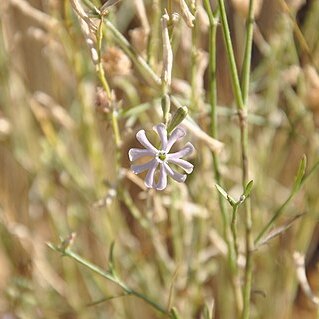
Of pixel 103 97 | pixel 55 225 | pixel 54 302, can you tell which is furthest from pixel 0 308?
pixel 103 97

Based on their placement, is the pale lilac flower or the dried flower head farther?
the dried flower head

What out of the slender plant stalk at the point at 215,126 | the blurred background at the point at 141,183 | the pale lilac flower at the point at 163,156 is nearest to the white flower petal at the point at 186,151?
the pale lilac flower at the point at 163,156

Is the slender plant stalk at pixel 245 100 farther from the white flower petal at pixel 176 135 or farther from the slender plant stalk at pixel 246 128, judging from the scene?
the white flower petal at pixel 176 135

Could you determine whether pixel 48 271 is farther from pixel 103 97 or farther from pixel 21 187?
pixel 103 97

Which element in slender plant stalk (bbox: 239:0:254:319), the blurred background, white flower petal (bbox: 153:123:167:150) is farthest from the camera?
the blurred background

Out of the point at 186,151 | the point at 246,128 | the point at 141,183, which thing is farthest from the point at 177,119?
the point at 141,183

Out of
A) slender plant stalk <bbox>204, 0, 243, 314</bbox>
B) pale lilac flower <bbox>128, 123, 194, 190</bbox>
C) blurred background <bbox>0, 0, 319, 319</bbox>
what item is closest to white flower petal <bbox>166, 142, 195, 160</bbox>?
pale lilac flower <bbox>128, 123, 194, 190</bbox>

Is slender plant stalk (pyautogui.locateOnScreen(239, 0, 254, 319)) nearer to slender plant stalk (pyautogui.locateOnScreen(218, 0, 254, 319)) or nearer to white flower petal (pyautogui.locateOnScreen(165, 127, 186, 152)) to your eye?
slender plant stalk (pyautogui.locateOnScreen(218, 0, 254, 319))

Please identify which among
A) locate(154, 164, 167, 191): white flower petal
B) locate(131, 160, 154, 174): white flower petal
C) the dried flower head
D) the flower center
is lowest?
locate(154, 164, 167, 191): white flower petal

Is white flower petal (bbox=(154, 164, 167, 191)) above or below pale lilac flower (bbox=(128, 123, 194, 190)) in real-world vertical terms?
below
